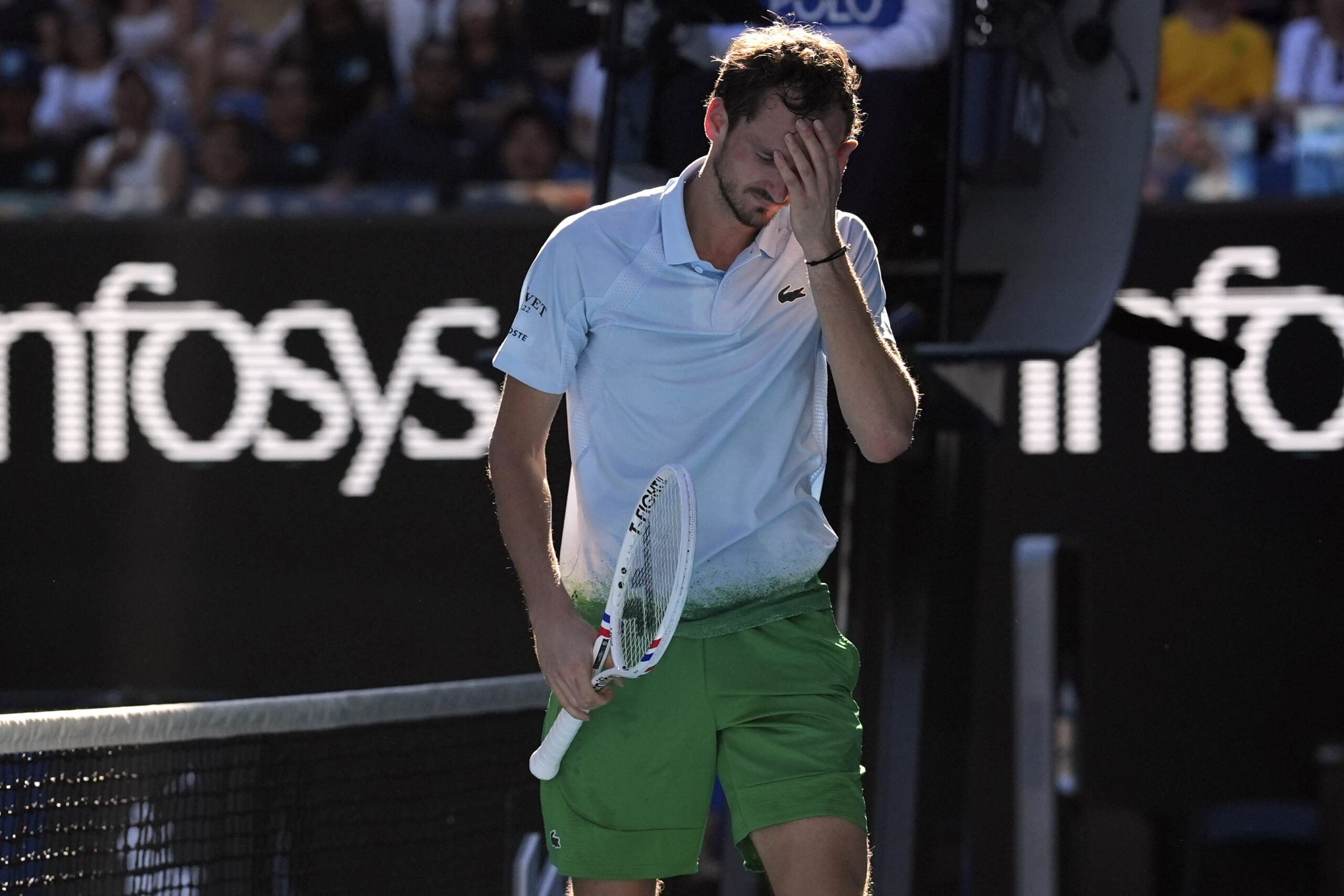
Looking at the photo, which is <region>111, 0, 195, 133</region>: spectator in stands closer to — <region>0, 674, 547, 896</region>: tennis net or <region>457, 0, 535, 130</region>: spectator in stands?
<region>457, 0, 535, 130</region>: spectator in stands

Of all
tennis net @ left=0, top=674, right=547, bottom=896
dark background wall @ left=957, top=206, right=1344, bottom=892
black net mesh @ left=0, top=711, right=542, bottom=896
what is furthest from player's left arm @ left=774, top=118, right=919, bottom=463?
dark background wall @ left=957, top=206, right=1344, bottom=892

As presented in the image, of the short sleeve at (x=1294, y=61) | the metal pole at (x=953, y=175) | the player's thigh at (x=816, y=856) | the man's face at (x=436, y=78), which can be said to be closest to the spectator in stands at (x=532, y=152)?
the man's face at (x=436, y=78)

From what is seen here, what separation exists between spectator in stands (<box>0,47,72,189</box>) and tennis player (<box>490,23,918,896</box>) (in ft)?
17.7

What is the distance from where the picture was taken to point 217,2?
852 centimetres

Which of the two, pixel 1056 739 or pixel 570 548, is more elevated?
pixel 570 548

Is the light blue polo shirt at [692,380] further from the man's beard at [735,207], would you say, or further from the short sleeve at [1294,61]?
the short sleeve at [1294,61]

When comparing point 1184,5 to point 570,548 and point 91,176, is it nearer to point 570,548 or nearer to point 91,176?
point 91,176

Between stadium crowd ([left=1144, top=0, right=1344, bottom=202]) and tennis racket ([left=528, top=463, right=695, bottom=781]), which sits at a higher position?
stadium crowd ([left=1144, top=0, right=1344, bottom=202])

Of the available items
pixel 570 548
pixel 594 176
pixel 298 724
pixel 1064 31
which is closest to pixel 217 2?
pixel 594 176

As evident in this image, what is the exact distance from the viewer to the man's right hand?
2.65 meters

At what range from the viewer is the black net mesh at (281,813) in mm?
3291

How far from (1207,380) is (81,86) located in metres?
5.27

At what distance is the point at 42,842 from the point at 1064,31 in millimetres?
3374

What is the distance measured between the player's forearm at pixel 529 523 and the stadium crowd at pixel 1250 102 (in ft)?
12.5
